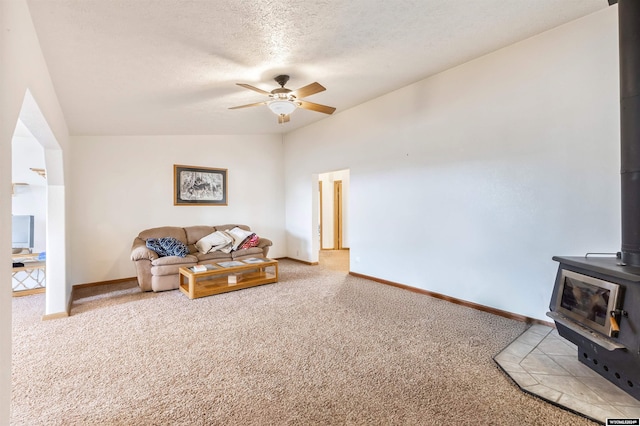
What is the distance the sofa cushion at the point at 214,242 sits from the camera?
4953 mm

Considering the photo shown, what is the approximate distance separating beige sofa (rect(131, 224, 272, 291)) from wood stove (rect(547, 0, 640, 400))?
171 inches

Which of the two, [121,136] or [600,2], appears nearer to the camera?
[600,2]

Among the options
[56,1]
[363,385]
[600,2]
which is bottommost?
[363,385]

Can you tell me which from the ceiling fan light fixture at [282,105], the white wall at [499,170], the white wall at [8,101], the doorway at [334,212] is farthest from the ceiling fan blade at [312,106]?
the doorway at [334,212]

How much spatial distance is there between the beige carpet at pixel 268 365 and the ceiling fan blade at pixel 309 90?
2401 millimetres

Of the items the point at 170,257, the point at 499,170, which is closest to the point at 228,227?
the point at 170,257

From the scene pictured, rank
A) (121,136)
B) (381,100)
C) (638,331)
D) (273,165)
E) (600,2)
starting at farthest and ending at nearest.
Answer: (273,165) → (121,136) → (381,100) → (600,2) → (638,331)

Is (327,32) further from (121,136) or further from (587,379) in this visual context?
(121,136)

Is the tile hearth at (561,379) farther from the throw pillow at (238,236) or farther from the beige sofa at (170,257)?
the throw pillow at (238,236)

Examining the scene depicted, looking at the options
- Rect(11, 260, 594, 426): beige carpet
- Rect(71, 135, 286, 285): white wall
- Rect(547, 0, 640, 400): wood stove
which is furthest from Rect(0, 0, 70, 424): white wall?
Rect(71, 135, 286, 285): white wall

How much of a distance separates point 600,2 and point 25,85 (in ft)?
14.0

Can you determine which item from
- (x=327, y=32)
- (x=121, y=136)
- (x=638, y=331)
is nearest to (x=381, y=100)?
(x=327, y=32)

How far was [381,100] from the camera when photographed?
446 centimetres

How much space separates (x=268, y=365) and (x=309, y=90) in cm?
256
